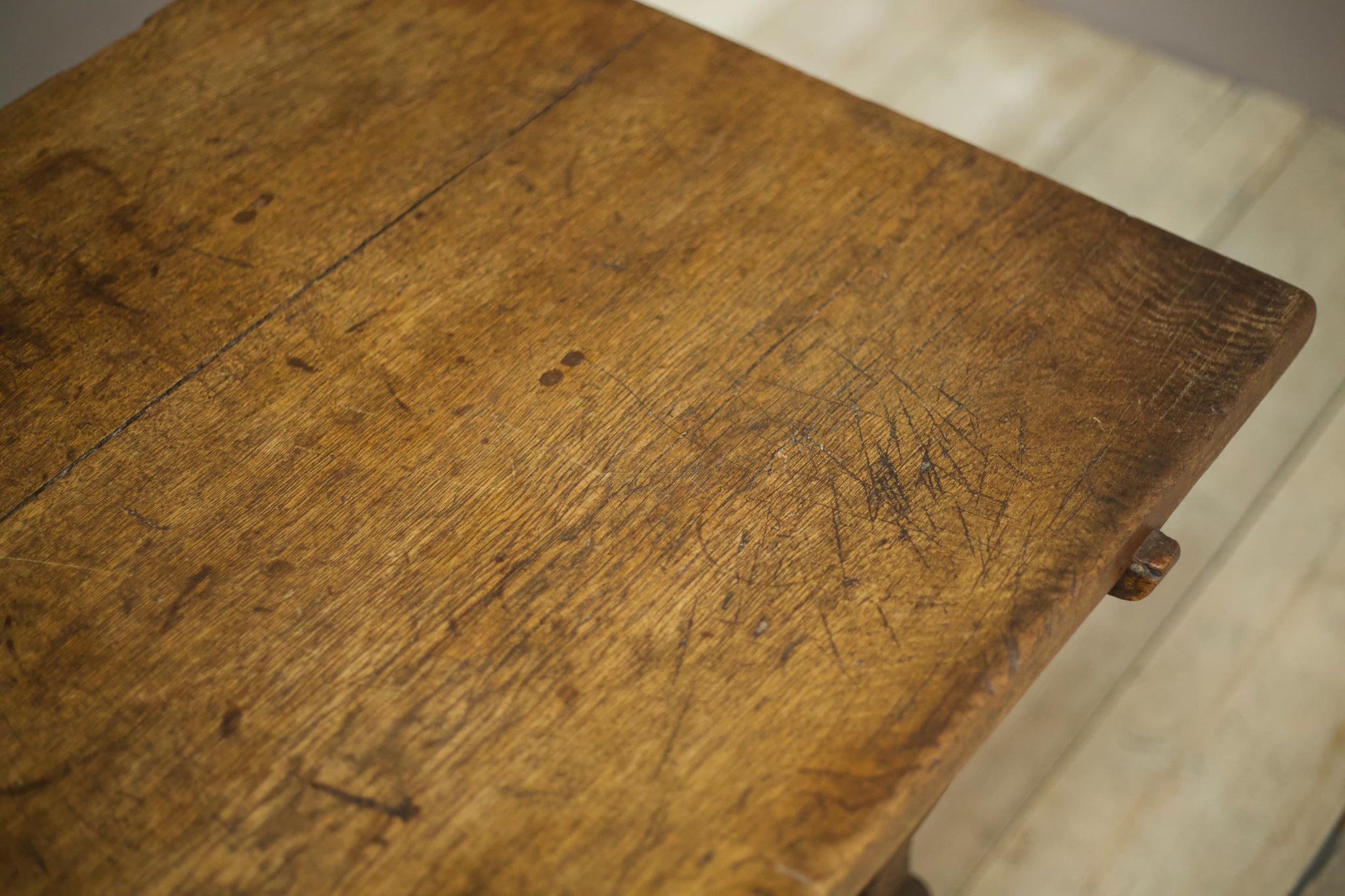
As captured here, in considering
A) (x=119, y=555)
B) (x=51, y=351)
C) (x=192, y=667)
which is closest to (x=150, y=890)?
(x=192, y=667)

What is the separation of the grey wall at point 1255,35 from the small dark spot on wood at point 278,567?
1.94 m

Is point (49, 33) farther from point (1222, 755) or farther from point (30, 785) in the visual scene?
point (1222, 755)

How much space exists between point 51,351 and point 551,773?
564mm

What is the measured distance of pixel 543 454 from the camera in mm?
808

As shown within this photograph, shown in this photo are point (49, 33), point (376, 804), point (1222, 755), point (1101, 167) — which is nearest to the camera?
point (376, 804)

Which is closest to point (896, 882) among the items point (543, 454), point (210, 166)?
point (543, 454)

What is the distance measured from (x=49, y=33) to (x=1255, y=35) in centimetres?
206

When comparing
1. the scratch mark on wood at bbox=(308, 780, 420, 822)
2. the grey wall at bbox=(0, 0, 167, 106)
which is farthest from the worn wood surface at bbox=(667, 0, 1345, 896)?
the grey wall at bbox=(0, 0, 167, 106)

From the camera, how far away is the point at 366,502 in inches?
31.0

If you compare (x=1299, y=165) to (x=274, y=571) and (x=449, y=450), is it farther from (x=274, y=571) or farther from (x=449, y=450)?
(x=274, y=571)

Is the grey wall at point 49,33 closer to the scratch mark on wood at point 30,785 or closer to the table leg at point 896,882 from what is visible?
the scratch mark on wood at point 30,785

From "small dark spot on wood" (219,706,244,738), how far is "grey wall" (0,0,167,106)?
4.34ft

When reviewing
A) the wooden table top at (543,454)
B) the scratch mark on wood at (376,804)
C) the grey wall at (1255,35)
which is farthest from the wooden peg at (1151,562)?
the grey wall at (1255,35)

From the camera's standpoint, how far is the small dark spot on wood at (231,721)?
69cm
